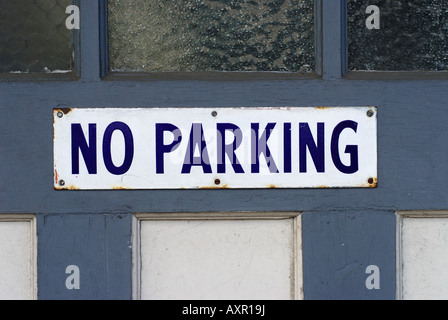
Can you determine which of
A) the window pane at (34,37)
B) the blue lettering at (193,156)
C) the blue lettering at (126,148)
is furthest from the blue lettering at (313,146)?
the window pane at (34,37)

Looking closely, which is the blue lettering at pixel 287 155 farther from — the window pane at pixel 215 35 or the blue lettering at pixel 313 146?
the window pane at pixel 215 35

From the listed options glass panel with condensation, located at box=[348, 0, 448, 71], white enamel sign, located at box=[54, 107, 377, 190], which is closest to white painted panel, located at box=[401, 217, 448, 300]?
white enamel sign, located at box=[54, 107, 377, 190]

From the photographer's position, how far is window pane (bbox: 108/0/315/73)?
212 centimetres

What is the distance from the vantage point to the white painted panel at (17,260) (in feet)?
6.81

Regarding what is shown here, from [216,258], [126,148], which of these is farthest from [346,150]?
A: [126,148]

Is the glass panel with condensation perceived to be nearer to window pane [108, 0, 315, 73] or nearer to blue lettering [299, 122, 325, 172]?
window pane [108, 0, 315, 73]

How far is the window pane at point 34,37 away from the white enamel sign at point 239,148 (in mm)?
290

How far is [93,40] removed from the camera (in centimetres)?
205

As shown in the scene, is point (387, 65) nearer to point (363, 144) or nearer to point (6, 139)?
point (363, 144)

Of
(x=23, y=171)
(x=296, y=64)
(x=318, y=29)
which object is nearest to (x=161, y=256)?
(x=23, y=171)

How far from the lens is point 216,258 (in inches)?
82.4

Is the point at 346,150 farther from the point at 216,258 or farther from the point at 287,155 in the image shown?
the point at 216,258

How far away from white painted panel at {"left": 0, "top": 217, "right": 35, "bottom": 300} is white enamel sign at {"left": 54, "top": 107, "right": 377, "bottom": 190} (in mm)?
320

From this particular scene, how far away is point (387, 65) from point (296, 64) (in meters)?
0.34
